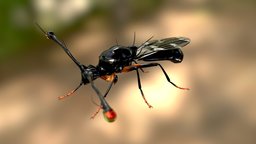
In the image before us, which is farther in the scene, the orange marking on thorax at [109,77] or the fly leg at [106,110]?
the orange marking on thorax at [109,77]

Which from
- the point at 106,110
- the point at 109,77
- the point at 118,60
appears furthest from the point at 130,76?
the point at 106,110

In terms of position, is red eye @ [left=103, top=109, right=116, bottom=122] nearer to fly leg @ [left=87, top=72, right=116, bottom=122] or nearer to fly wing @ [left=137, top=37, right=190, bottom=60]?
fly leg @ [left=87, top=72, right=116, bottom=122]

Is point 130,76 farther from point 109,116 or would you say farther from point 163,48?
point 109,116

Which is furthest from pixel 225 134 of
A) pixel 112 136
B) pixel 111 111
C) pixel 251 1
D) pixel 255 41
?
pixel 111 111

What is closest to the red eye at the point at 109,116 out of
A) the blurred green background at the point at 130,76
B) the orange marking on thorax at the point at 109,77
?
the orange marking on thorax at the point at 109,77

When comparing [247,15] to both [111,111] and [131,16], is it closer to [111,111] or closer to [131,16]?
[131,16]

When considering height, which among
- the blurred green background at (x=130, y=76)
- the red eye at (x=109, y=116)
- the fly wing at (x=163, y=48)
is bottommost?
the blurred green background at (x=130, y=76)

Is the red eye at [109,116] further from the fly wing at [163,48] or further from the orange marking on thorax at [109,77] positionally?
the fly wing at [163,48]
